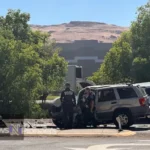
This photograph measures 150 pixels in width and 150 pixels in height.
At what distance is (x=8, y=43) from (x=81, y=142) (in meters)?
12.6

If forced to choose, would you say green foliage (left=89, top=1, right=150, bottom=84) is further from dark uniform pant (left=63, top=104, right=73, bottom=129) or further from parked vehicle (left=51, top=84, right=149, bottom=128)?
dark uniform pant (left=63, top=104, right=73, bottom=129)

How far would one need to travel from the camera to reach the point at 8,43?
24359 mm

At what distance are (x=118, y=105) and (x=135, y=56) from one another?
75.9 ft

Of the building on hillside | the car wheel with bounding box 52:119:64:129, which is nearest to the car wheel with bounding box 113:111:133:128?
the car wheel with bounding box 52:119:64:129

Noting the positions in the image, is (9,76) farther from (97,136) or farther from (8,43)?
(97,136)

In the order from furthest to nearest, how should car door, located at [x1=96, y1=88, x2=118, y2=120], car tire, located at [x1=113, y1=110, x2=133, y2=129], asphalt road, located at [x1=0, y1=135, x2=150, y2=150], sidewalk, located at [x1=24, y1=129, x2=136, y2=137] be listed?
car door, located at [x1=96, y1=88, x2=118, y2=120], car tire, located at [x1=113, y1=110, x2=133, y2=129], sidewalk, located at [x1=24, y1=129, x2=136, y2=137], asphalt road, located at [x1=0, y1=135, x2=150, y2=150]

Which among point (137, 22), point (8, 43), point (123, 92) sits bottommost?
point (123, 92)

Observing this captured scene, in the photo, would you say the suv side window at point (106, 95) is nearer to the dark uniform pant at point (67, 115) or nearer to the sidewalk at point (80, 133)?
the dark uniform pant at point (67, 115)

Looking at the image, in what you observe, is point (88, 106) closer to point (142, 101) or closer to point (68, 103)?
point (68, 103)

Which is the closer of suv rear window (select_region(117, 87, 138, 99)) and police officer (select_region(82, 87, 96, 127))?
police officer (select_region(82, 87, 96, 127))

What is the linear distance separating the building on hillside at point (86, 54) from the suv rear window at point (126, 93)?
76.9 metres

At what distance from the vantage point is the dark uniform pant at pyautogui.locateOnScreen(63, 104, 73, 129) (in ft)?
54.9

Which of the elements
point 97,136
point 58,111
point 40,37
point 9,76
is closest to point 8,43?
point 9,76

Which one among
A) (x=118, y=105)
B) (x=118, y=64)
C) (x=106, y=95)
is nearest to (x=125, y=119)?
(x=118, y=105)
